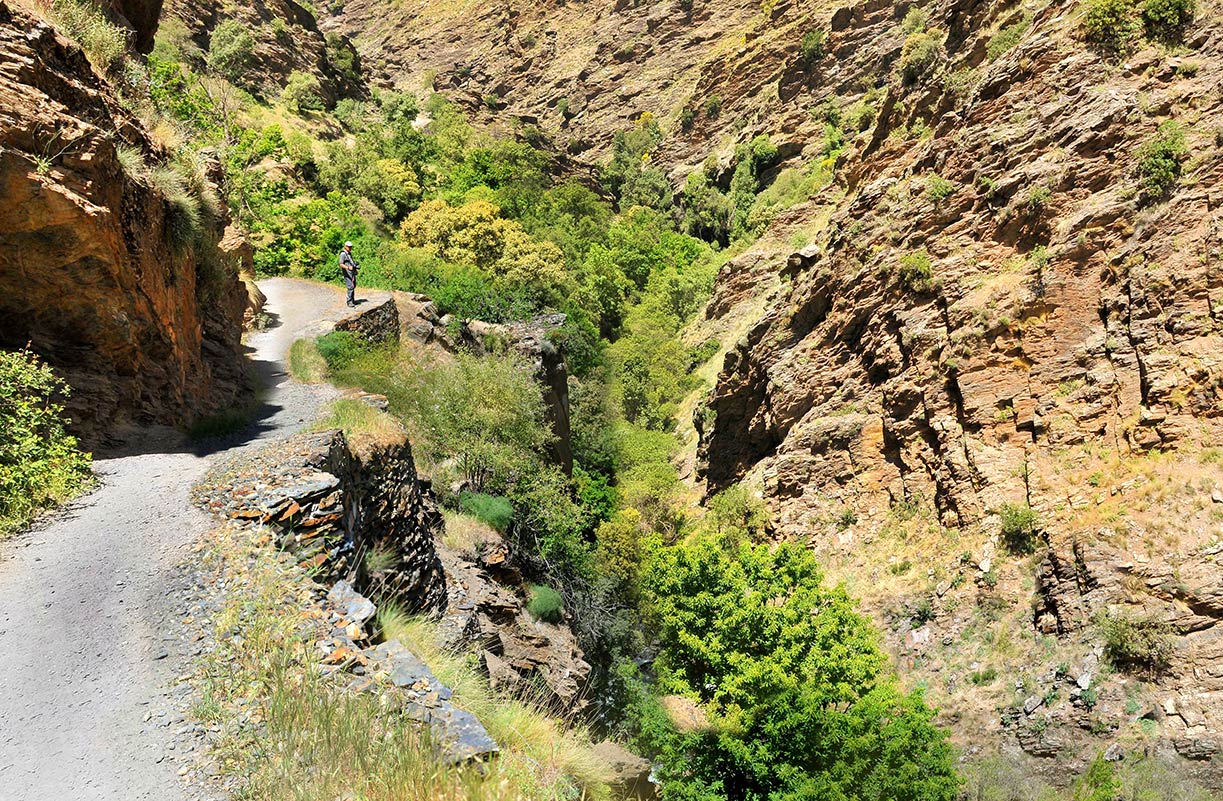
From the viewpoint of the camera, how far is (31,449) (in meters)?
6.89

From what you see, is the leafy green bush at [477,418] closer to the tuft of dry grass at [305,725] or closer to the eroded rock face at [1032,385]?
the eroded rock face at [1032,385]

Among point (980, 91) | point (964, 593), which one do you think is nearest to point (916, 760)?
point (964, 593)

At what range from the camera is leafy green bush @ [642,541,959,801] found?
39.1ft

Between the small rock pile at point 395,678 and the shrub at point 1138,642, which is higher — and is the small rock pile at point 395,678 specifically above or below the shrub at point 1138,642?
above

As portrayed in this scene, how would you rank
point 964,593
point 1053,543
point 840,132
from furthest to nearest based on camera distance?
point 840,132, point 964,593, point 1053,543

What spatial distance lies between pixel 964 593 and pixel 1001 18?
61.6 feet

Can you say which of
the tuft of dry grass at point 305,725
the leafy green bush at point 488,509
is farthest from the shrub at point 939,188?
the tuft of dry grass at point 305,725

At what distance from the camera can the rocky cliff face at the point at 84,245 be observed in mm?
7473

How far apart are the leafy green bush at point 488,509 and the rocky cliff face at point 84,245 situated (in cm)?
791

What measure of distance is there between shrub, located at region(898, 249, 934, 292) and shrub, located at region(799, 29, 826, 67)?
4375 cm

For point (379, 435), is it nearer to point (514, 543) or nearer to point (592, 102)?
point (514, 543)

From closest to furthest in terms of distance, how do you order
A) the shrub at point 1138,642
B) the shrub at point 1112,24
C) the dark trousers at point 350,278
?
the shrub at point 1138,642
the shrub at point 1112,24
the dark trousers at point 350,278

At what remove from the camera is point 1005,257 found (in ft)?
58.9

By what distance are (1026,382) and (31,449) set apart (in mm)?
18899
